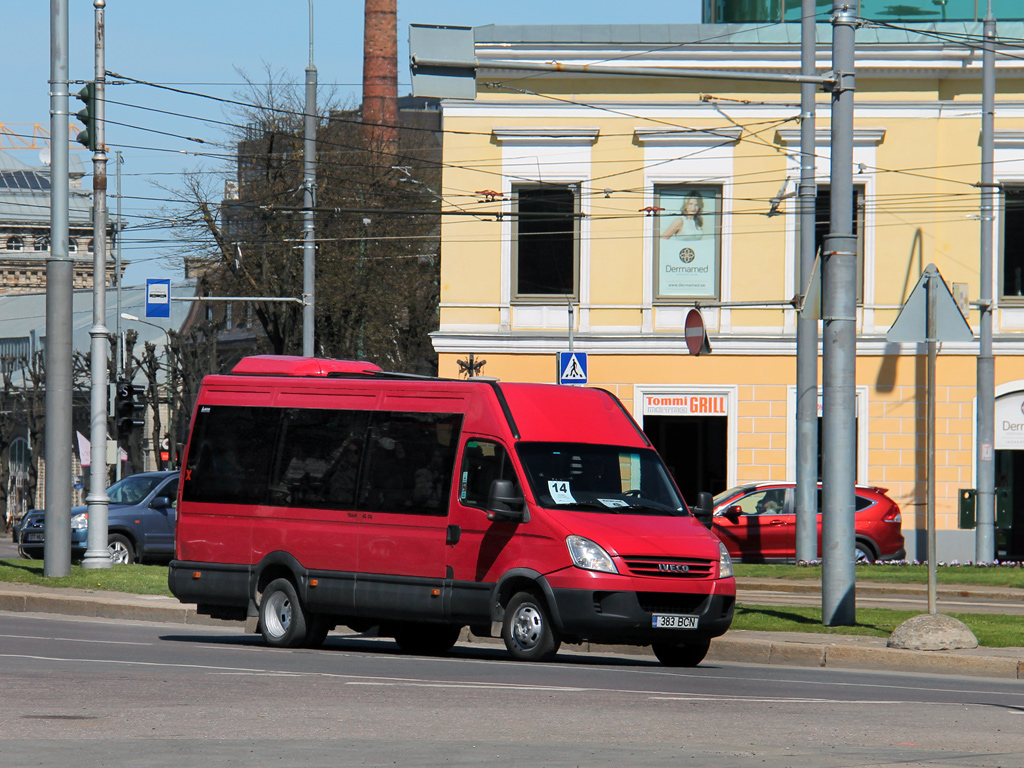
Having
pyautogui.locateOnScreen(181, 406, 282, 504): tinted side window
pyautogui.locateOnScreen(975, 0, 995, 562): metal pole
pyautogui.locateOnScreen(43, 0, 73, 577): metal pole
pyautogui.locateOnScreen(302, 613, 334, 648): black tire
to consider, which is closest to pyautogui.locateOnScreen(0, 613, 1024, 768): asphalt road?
pyautogui.locateOnScreen(302, 613, 334, 648): black tire

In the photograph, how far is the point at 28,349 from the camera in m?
82.4

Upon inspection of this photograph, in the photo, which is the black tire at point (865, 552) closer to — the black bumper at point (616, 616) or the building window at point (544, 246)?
the building window at point (544, 246)

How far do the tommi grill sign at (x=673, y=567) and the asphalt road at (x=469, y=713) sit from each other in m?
0.85

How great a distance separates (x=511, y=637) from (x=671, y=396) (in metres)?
19.5

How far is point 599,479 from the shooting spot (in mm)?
14508

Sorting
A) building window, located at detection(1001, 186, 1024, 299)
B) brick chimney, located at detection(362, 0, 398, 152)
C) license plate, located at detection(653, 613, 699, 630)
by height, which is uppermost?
brick chimney, located at detection(362, 0, 398, 152)

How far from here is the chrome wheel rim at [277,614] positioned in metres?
15.6

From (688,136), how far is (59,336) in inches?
581

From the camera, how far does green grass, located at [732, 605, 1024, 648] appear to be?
621 inches

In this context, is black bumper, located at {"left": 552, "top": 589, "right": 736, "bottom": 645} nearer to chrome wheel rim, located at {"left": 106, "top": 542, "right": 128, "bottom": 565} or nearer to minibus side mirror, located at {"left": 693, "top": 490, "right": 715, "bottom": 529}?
minibus side mirror, located at {"left": 693, "top": 490, "right": 715, "bottom": 529}

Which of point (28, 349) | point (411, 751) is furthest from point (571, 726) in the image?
point (28, 349)

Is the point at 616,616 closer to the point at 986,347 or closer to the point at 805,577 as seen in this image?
the point at 805,577

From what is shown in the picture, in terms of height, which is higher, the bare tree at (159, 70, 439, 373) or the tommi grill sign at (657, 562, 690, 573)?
the bare tree at (159, 70, 439, 373)

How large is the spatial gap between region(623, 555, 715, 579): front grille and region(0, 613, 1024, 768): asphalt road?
0.81m
